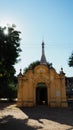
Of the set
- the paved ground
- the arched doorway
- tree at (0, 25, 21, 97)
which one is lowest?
the paved ground

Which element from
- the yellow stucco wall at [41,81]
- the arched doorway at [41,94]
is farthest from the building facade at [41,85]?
the arched doorway at [41,94]

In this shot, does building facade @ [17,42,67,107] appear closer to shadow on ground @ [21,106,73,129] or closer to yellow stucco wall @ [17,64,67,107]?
yellow stucco wall @ [17,64,67,107]

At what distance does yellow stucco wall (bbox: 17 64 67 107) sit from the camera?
3366 cm

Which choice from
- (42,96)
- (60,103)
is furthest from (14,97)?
(60,103)

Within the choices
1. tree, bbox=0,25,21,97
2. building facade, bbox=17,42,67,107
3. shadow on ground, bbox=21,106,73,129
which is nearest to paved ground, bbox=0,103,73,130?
shadow on ground, bbox=21,106,73,129

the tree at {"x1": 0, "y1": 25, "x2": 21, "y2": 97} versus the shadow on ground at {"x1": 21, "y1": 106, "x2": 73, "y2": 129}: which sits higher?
the tree at {"x1": 0, "y1": 25, "x2": 21, "y2": 97}

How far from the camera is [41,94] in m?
35.9

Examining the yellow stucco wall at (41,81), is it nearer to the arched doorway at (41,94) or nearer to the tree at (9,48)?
the arched doorway at (41,94)

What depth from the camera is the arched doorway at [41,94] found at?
34.6 meters

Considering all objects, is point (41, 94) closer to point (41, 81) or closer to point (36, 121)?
point (41, 81)

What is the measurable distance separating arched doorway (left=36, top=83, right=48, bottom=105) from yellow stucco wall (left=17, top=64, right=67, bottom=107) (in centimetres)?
69

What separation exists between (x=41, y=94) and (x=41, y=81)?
101 inches

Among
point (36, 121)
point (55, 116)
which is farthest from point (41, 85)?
point (36, 121)

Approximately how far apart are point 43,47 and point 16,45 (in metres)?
29.4
